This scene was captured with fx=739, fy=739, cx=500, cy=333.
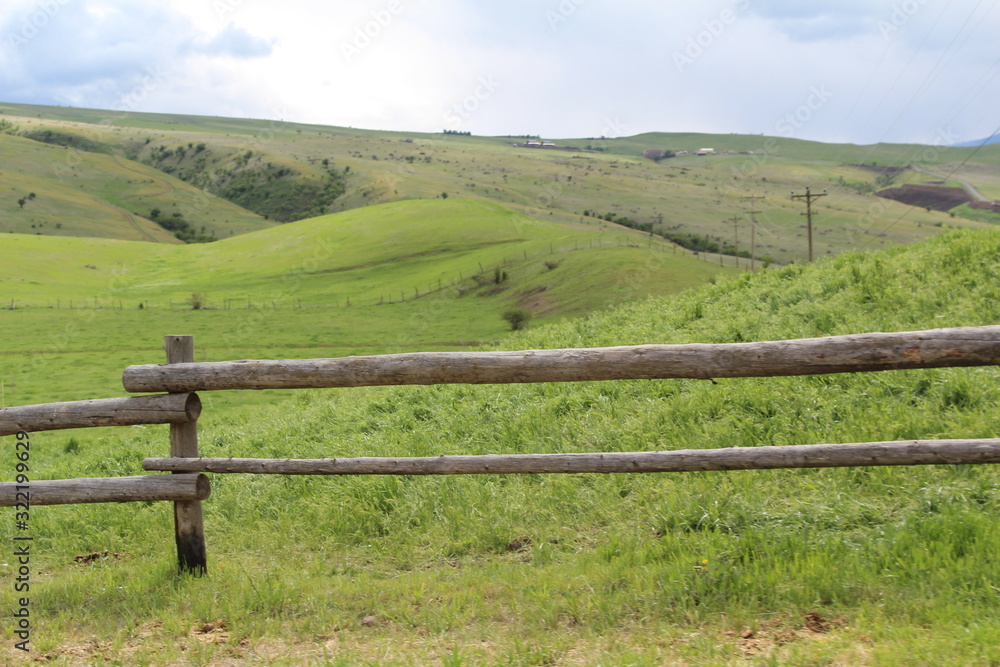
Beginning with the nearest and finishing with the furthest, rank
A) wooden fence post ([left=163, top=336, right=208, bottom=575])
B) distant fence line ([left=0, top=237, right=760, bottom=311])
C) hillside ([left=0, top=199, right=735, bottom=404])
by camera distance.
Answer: wooden fence post ([left=163, top=336, right=208, bottom=575]), hillside ([left=0, top=199, right=735, bottom=404]), distant fence line ([left=0, top=237, right=760, bottom=311])

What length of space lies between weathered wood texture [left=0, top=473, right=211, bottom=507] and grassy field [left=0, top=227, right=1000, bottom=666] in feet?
2.12

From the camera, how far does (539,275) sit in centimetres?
7781

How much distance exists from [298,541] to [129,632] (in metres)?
1.84

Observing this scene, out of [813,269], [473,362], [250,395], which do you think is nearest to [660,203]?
[250,395]

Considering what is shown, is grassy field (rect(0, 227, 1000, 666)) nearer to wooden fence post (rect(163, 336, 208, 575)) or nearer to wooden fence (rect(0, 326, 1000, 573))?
wooden fence post (rect(163, 336, 208, 575))

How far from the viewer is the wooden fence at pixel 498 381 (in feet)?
14.7

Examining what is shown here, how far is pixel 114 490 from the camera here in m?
5.71

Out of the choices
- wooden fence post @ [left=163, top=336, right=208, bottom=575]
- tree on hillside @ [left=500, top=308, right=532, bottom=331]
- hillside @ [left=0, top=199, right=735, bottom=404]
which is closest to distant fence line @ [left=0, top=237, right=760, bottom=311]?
hillside @ [left=0, top=199, right=735, bottom=404]

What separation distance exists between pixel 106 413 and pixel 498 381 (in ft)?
10.2

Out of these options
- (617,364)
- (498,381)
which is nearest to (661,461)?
(617,364)

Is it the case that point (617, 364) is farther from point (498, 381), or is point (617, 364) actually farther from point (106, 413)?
point (106, 413)

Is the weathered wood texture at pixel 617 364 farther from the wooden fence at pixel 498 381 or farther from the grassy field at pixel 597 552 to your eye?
the grassy field at pixel 597 552

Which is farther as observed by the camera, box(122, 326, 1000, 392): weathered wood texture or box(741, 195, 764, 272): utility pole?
box(741, 195, 764, 272): utility pole

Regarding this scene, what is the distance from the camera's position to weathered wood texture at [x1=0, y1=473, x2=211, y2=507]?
5570 millimetres
